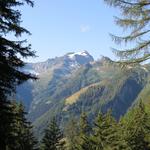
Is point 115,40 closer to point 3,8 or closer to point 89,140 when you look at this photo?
point 3,8

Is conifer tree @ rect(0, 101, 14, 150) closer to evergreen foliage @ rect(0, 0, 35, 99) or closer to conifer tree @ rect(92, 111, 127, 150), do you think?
evergreen foliage @ rect(0, 0, 35, 99)

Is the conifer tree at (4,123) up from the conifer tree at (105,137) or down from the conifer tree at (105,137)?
down

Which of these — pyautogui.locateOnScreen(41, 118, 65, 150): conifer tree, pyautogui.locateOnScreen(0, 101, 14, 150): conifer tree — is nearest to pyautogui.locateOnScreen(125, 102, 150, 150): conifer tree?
pyautogui.locateOnScreen(41, 118, 65, 150): conifer tree

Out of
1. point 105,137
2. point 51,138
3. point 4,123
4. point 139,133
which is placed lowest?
point 4,123

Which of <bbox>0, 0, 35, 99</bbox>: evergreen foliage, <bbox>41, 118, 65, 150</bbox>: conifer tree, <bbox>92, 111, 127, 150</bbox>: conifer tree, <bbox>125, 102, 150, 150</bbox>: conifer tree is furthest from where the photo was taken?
<bbox>41, 118, 65, 150</bbox>: conifer tree

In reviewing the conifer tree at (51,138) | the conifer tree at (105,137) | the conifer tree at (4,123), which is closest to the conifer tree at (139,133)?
the conifer tree at (105,137)

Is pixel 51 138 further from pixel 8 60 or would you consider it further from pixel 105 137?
pixel 8 60

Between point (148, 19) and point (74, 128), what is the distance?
103154 millimetres

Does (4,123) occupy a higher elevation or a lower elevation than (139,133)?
lower

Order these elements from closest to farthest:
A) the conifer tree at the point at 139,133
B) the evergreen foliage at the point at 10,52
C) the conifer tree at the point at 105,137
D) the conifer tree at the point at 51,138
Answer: the evergreen foliage at the point at 10,52 < the conifer tree at the point at 105,137 < the conifer tree at the point at 139,133 < the conifer tree at the point at 51,138

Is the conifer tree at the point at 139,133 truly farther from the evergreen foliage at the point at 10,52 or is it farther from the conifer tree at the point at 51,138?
the evergreen foliage at the point at 10,52

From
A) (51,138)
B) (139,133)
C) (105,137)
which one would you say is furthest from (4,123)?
(139,133)

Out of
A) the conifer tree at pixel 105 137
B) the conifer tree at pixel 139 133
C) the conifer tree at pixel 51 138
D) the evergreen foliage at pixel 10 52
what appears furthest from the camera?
the conifer tree at pixel 51 138

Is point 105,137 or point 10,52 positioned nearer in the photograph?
point 10,52
